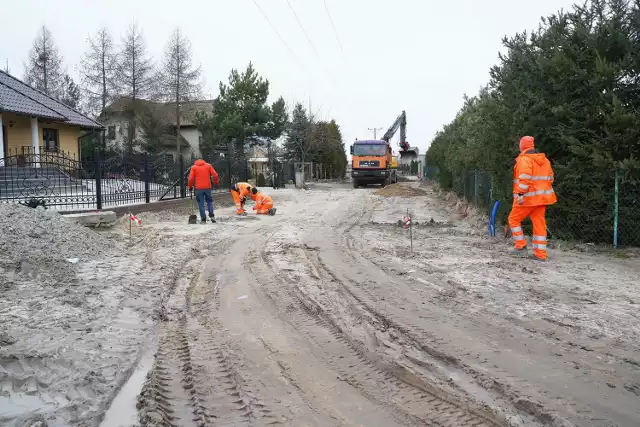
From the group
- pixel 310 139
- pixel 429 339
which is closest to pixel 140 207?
pixel 429 339

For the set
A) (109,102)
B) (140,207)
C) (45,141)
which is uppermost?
(109,102)

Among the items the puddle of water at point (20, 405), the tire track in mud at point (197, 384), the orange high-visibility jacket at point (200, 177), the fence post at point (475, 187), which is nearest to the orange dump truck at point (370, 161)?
the fence post at point (475, 187)

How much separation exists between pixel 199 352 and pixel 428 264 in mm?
4330

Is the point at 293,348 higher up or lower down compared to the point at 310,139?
lower down

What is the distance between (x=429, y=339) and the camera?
13.9ft

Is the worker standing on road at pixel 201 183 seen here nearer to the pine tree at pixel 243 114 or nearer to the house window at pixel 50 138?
the house window at pixel 50 138

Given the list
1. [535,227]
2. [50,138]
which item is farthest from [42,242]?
[50,138]

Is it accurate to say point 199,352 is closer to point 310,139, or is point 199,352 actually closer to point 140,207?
point 140,207

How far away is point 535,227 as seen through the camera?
775cm

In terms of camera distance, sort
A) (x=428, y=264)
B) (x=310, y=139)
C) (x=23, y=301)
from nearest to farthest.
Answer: (x=23, y=301) → (x=428, y=264) → (x=310, y=139)

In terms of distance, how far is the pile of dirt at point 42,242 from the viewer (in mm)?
6316

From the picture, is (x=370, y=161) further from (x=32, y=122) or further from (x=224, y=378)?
(x=224, y=378)

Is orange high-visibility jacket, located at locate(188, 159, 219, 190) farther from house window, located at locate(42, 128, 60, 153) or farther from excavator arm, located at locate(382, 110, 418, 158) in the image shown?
excavator arm, located at locate(382, 110, 418, 158)

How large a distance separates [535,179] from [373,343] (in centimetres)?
495
